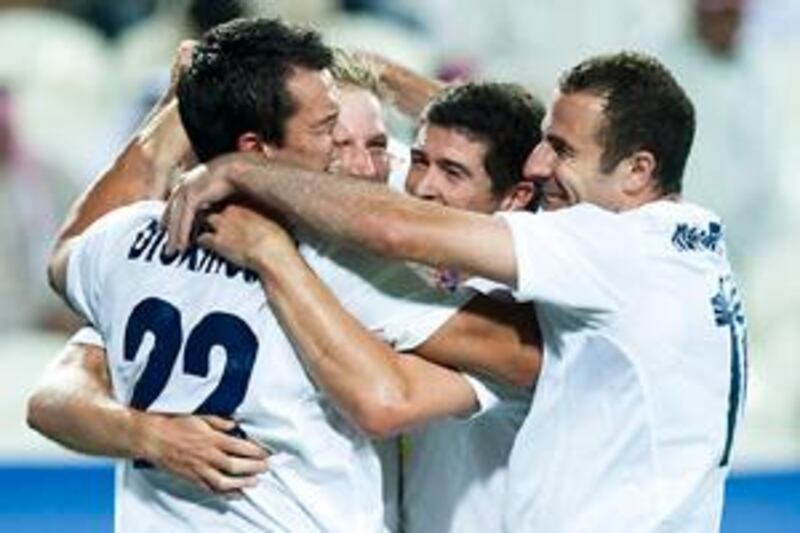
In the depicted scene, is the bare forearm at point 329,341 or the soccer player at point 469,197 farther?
the soccer player at point 469,197

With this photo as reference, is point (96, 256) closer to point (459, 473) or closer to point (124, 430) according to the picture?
point (124, 430)

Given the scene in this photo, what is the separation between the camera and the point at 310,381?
411 centimetres

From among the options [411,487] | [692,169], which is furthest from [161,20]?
[411,487]

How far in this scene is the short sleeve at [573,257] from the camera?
161 inches

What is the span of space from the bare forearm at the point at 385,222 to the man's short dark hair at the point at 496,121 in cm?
46

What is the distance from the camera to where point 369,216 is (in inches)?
160

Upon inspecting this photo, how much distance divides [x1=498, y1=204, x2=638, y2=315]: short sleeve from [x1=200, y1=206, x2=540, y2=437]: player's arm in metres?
0.15

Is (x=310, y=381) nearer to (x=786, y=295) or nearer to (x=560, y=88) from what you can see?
(x=560, y=88)

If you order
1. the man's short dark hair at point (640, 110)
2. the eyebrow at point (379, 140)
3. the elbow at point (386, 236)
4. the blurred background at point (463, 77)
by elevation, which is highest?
the man's short dark hair at point (640, 110)

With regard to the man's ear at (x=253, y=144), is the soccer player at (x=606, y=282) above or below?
below

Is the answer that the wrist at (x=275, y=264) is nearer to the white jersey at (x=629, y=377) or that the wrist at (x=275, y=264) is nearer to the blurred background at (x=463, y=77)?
the white jersey at (x=629, y=377)

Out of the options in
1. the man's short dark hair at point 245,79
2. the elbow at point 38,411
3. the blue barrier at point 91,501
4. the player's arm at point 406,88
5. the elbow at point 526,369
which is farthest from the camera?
the blue barrier at point 91,501

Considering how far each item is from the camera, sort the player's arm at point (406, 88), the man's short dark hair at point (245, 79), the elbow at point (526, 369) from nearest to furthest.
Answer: the man's short dark hair at point (245, 79)
the elbow at point (526, 369)
the player's arm at point (406, 88)

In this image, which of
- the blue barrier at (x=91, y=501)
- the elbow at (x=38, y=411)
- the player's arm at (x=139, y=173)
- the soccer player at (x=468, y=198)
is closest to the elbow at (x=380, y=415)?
the soccer player at (x=468, y=198)
